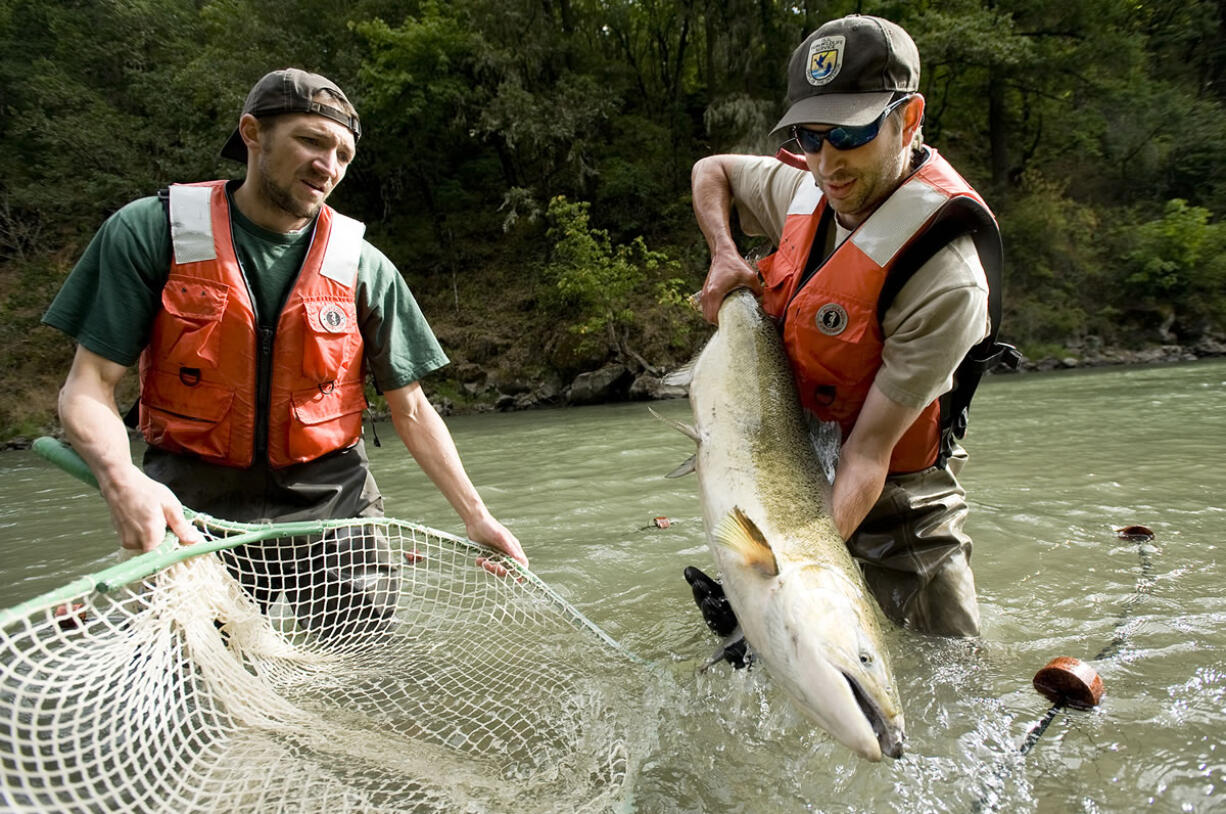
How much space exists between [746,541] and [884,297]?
110 cm

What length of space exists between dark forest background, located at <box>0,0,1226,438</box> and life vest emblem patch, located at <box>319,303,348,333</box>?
645 inches

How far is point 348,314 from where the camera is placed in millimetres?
2998

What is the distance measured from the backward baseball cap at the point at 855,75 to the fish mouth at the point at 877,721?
185cm

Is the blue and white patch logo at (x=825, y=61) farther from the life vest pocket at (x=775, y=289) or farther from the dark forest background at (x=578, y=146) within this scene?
the dark forest background at (x=578, y=146)

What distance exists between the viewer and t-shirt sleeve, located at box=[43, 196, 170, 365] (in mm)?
2500

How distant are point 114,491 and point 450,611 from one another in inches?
91.2

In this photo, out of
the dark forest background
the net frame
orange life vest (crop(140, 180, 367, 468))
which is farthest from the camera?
the dark forest background

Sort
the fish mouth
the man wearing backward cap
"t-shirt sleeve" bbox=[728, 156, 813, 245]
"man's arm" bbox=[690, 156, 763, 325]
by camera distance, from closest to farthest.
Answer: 1. the fish mouth
2. the man wearing backward cap
3. "man's arm" bbox=[690, 156, 763, 325]
4. "t-shirt sleeve" bbox=[728, 156, 813, 245]

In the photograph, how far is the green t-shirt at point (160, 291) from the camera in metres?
2.52

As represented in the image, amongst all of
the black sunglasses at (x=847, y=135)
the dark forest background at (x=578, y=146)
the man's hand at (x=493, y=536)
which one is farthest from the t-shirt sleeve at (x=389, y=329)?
the dark forest background at (x=578, y=146)

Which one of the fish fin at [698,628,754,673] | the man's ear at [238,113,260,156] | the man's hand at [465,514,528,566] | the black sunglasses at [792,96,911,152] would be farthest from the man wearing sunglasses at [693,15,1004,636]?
the man's ear at [238,113,260,156]

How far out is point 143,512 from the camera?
2.07 m

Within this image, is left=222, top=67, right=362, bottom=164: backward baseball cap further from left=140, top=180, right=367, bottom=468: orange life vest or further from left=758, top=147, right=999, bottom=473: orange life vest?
left=758, top=147, right=999, bottom=473: orange life vest

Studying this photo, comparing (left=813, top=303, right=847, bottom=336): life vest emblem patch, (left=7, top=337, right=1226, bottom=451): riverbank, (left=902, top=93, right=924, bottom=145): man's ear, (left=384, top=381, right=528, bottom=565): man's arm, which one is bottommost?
(left=7, top=337, right=1226, bottom=451): riverbank
